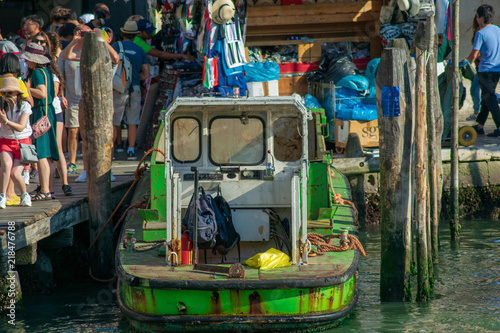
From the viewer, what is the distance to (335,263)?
7406 mm

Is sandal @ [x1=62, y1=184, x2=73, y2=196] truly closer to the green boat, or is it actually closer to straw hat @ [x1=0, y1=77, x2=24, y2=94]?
the green boat

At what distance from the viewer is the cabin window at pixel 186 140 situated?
802 cm

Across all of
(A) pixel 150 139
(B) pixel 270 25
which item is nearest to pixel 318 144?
(A) pixel 150 139

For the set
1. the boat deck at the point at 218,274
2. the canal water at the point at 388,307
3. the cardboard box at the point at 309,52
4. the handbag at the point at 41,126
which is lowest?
the canal water at the point at 388,307

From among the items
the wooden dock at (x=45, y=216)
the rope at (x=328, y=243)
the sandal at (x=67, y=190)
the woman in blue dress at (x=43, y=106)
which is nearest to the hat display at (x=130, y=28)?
the wooden dock at (x=45, y=216)

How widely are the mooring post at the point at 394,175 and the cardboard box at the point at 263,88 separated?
5281 millimetres

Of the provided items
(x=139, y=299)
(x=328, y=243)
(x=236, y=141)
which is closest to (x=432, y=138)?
(x=328, y=243)

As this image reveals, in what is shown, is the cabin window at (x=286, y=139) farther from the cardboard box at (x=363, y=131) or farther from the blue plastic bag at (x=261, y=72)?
the blue plastic bag at (x=261, y=72)

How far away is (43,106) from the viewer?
8.98 m

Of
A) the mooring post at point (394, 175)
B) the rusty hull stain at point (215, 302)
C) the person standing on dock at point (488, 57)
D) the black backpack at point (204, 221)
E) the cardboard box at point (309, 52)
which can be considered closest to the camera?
the rusty hull stain at point (215, 302)

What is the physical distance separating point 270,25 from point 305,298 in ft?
28.9

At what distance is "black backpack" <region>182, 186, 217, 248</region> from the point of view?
7305 mm

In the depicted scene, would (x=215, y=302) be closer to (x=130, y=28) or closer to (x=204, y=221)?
(x=204, y=221)

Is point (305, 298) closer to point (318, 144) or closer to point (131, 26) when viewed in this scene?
point (318, 144)
